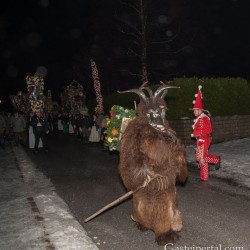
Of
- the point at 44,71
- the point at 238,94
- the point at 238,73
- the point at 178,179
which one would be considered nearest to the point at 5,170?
the point at 178,179

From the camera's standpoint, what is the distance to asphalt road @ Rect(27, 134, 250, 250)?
5.18 meters

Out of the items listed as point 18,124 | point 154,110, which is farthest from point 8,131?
point 154,110

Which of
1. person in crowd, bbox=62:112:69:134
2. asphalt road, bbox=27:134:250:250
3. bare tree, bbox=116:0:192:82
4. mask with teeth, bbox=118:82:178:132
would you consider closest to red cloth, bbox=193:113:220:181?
asphalt road, bbox=27:134:250:250

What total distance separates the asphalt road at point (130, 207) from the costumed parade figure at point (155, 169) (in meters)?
0.35

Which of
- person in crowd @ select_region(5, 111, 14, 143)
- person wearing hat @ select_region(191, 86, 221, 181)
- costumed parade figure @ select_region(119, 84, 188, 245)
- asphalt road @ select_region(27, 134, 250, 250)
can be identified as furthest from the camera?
person in crowd @ select_region(5, 111, 14, 143)

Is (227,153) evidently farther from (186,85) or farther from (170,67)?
(170,67)

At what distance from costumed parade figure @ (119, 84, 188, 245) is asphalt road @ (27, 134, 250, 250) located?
35 cm

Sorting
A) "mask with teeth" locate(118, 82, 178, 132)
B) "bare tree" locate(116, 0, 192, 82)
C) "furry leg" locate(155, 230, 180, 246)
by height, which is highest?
"bare tree" locate(116, 0, 192, 82)

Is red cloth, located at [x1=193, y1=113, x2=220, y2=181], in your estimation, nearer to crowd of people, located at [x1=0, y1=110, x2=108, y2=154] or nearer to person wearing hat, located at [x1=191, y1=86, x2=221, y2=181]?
person wearing hat, located at [x1=191, y1=86, x2=221, y2=181]

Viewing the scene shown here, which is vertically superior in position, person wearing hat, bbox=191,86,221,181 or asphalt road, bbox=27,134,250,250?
person wearing hat, bbox=191,86,221,181

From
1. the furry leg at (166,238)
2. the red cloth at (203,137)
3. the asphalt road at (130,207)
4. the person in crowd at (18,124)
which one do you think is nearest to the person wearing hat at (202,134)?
the red cloth at (203,137)

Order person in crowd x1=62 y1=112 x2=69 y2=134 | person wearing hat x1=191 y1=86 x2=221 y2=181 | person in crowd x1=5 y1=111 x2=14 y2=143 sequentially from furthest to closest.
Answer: person in crowd x1=62 y1=112 x2=69 y2=134 < person in crowd x1=5 y1=111 x2=14 y2=143 < person wearing hat x1=191 y1=86 x2=221 y2=181

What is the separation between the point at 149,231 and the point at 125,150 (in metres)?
1.41

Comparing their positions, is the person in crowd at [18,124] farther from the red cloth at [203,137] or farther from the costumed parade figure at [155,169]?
the costumed parade figure at [155,169]
